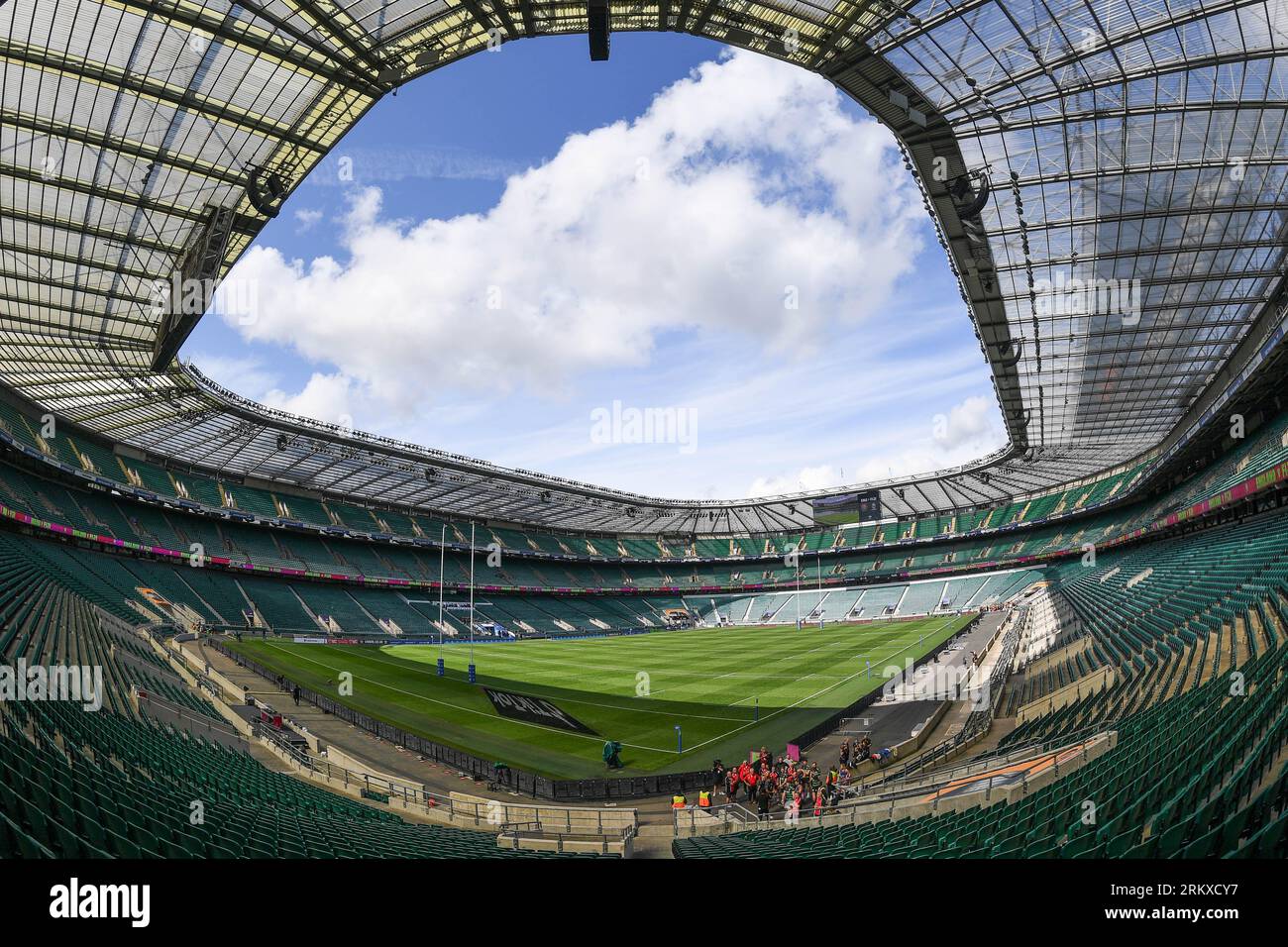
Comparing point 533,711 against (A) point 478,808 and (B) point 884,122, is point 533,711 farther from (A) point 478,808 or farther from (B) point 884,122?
(B) point 884,122

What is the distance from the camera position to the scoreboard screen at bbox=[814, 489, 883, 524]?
312ft

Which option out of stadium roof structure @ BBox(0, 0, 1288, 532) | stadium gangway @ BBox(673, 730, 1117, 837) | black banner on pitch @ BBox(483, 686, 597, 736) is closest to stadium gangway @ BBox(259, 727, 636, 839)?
stadium gangway @ BBox(673, 730, 1117, 837)

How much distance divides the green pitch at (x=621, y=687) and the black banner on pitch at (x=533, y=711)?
20.8 inches

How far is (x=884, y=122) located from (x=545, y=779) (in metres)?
24.2

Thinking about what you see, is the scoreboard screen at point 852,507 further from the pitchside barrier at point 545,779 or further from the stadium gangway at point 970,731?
the pitchside barrier at point 545,779

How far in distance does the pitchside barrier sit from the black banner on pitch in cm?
543

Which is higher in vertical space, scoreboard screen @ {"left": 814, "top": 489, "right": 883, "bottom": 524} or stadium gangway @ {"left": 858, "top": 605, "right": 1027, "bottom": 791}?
scoreboard screen @ {"left": 814, "top": 489, "right": 883, "bottom": 524}

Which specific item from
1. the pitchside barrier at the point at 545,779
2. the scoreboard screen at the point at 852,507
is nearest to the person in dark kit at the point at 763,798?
the pitchside barrier at the point at 545,779

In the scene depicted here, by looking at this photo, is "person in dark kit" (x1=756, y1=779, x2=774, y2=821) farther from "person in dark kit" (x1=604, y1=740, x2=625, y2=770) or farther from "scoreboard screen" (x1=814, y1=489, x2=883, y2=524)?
"scoreboard screen" (x1=814, y1=489, x2=883, y2=524)

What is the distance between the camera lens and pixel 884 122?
24.1m

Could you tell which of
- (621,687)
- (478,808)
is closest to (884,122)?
(478,808)

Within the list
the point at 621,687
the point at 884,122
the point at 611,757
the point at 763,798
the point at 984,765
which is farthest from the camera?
the point at 621,687

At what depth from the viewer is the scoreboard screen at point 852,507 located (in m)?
95.0
